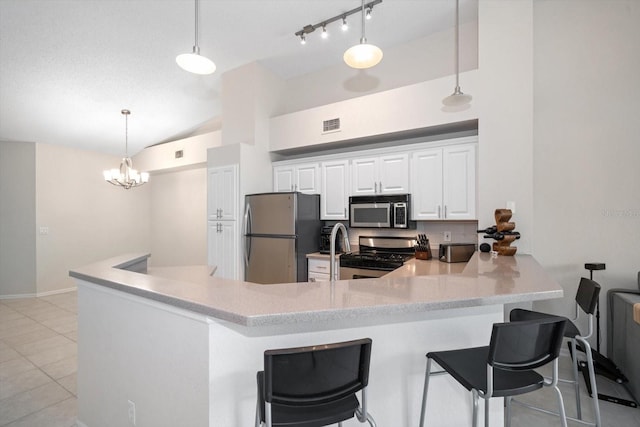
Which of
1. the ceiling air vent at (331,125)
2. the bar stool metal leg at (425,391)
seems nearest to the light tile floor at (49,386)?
the bar stool metal leg at (425,391)

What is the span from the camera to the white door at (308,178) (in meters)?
4.36

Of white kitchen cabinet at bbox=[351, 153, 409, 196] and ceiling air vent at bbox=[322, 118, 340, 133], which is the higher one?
ceiling air vent at bbox=[322, 118, 340, 133]

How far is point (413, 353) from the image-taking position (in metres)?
1.56

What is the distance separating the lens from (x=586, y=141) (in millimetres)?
3029

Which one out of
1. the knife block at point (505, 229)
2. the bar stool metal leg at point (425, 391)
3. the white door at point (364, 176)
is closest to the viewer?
the bar stool metal leg at point (425, 391)

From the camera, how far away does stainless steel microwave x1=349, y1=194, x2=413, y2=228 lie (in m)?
3.64

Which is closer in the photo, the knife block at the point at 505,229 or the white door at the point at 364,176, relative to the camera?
the knife block at the point at 505,229

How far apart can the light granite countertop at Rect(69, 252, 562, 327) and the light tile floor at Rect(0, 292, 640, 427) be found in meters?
0.74

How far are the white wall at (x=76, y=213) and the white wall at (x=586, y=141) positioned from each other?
296 inches

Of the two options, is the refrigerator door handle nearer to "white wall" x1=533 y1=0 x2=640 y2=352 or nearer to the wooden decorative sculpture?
the wooden decorative sculpture

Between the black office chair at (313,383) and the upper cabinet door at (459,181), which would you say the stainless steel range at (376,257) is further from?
the black office chair at (313,383)

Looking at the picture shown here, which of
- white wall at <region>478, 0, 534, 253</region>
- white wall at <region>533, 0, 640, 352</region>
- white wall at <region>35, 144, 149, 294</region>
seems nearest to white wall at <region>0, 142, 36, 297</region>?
white wall at <region>35, 144, 149, 294</region>

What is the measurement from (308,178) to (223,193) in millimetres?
1251

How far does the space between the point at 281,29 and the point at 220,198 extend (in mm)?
2371
